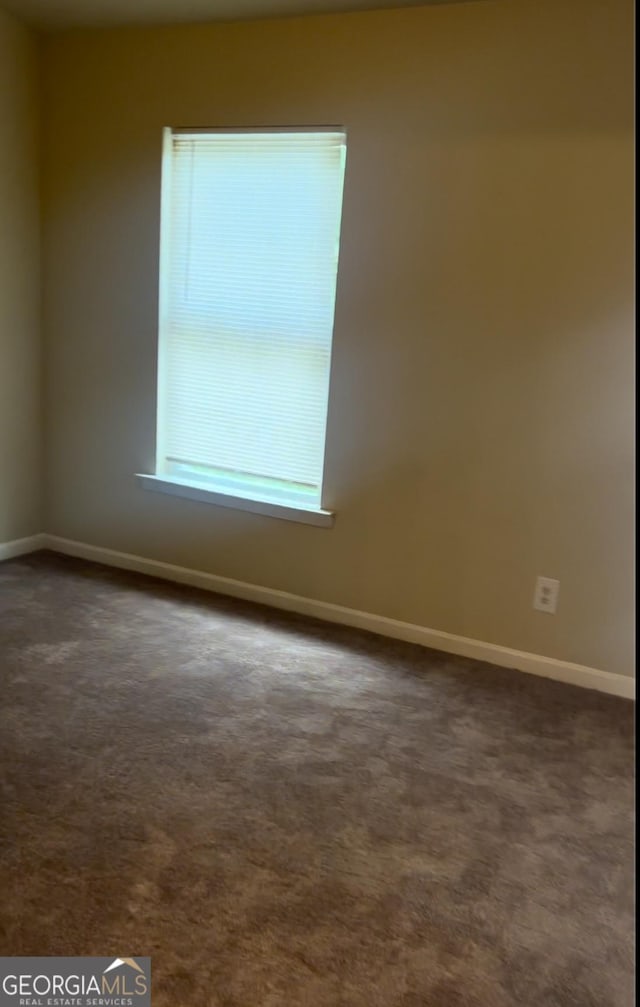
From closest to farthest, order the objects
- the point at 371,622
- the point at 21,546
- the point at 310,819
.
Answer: the point at 310,819 < the point at 371,622 < the point at 21,546

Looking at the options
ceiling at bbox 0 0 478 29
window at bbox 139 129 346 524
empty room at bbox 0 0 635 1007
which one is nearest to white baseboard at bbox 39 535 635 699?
empty room at bbox 0 0 635 1007

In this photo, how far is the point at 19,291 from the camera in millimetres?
3652

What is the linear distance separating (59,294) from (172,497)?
3.73 ft

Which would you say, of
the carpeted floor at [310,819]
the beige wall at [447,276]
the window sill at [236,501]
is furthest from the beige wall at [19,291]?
the carpeted floor at [310,819]

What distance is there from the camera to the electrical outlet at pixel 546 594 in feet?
9.50

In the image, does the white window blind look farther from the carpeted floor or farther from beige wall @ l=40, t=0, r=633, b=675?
the carpeted floor

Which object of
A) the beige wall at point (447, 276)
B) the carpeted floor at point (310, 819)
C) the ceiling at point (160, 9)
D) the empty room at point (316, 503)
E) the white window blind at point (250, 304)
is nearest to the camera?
the carpeted floor at point (310, 819)

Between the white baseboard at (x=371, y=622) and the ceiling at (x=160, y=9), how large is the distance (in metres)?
2.30

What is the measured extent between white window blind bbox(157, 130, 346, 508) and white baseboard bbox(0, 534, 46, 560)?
3.10 feet

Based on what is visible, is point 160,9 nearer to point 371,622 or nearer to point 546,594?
point 371,622

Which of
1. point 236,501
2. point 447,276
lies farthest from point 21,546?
point 447,276

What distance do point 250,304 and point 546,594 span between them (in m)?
1.69

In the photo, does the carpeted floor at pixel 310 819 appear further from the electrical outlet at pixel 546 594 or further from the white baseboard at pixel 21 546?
the white baseboard at pixel 21 546

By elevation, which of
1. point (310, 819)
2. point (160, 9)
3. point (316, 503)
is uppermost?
point (160, 9)
